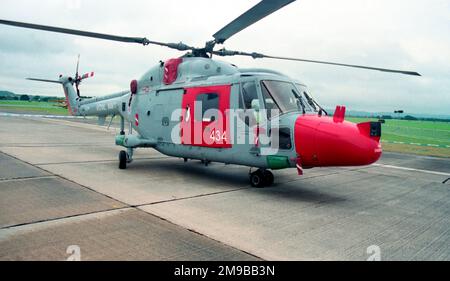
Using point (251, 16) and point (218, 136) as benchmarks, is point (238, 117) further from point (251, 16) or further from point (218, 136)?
point (251, 16)

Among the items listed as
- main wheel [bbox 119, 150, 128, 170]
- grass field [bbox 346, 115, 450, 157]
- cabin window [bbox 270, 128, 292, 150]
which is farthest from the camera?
grass field [bbox 346, 115, 450, 157]

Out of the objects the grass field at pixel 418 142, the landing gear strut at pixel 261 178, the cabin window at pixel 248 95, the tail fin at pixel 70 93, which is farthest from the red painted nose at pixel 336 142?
the grass field at pixel 418 142

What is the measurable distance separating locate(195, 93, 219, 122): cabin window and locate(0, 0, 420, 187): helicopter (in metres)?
0.02

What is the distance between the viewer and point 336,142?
558 centimetres

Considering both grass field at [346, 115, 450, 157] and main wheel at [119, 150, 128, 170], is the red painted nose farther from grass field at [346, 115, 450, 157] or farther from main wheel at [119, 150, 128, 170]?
grass field at [346, 115, 450, 157]

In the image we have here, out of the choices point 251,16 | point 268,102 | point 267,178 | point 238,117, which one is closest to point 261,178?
point 267,178

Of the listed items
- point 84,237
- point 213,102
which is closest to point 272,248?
point 84,237

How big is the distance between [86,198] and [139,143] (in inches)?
135

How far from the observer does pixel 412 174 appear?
1040cm

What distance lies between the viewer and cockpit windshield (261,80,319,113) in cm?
656

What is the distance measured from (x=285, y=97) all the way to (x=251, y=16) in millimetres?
1773

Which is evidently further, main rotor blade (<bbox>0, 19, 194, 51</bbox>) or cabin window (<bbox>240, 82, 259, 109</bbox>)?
cabin window (<bbox>240, 82, 259, 109</bbox>)

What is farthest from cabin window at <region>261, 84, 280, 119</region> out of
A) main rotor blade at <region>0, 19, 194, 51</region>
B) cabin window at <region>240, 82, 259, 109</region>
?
main rotor blade at <region>0, 19, 194, 51</region>

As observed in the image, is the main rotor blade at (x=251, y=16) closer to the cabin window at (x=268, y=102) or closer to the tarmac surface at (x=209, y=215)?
the cabin window at (x=268, y=102)
